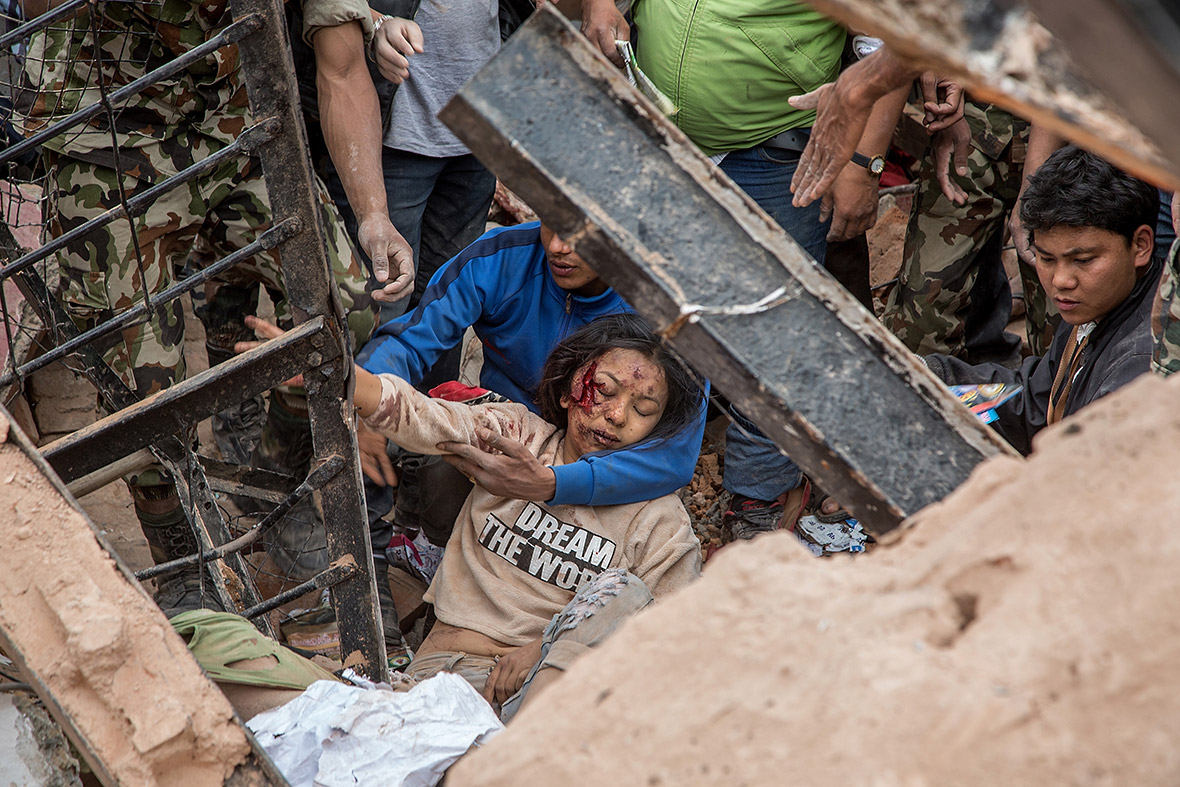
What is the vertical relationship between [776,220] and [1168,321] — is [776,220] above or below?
below

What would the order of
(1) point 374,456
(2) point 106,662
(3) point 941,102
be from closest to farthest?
(2) point 106,662
(1) point 374,456
(3) point 941,102

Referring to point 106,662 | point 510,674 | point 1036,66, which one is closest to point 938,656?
point 1036,66

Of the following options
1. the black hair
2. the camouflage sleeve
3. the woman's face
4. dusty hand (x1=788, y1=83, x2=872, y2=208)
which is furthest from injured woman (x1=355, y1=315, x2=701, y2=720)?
the black hair

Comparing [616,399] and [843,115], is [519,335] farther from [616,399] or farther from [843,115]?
[843,115]

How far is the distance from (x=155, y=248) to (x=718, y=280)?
1871mm

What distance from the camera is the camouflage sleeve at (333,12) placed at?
7.33 ft

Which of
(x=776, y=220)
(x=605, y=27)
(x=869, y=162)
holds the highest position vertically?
(x=605, y=27)

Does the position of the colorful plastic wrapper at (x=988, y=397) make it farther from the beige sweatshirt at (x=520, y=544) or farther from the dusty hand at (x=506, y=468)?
the dusty hand at (x=506, y=468)

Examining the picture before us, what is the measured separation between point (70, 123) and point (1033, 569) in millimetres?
1702

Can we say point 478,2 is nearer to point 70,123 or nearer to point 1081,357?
point 70,123

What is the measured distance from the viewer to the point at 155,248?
2.39 m

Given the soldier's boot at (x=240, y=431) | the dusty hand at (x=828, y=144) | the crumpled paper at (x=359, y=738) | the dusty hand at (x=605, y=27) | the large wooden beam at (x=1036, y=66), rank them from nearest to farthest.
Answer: the large wooden beam at (x=1036, y=66) < the crumpled paper at (x=359, y=738) < the dusty hand at (x=828, y=144) < the dusty hand at (x=605, y=27) < the soldier's boot at (x=240, y=431)

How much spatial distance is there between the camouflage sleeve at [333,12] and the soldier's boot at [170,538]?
1.21 meters

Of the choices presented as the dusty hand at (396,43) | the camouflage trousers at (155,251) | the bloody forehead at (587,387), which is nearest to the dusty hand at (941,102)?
the bloody forehead at (587,387)
